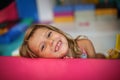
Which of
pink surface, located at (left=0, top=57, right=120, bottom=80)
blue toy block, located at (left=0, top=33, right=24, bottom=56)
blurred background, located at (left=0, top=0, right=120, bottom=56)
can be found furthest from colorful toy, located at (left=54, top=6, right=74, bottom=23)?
pink surface, located at (left=0, top=57, right=120, bottom=80)

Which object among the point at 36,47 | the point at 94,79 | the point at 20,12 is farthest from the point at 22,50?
the point at 20,12

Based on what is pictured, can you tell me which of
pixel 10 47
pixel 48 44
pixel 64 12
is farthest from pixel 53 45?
pixel 64 12

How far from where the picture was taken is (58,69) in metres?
0.40

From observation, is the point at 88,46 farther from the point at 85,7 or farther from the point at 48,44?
the point at 85,7

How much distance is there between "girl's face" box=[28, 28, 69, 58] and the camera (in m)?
0.42

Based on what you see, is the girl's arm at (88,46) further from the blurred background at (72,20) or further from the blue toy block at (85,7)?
the blue toy block at (85,7)

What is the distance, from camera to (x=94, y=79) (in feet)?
1.26

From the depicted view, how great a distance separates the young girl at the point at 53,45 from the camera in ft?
1.37

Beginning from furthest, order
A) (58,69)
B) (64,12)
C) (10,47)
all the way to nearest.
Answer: (64,12) < (10,47) < (58,69)

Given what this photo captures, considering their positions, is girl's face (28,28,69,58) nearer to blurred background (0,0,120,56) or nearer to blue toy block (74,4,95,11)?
blurred background (0,0,120,56)

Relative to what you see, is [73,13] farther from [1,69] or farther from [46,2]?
[1,69]

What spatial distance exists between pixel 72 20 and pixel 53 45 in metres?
0.24

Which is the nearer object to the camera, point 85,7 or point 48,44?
point 48,44

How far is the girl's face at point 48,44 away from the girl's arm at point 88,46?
4 centimetres
